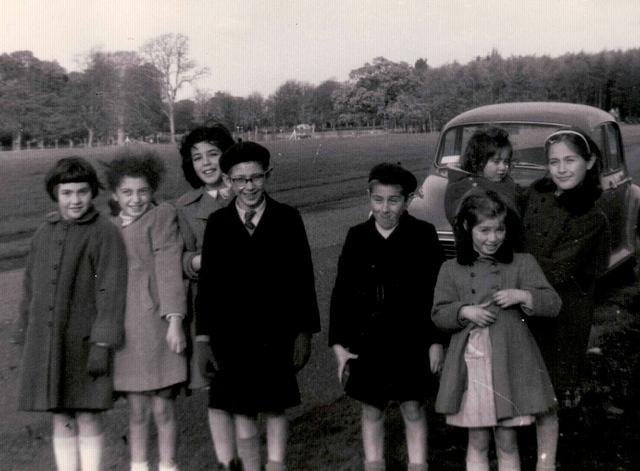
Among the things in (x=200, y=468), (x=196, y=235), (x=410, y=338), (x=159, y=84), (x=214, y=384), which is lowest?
(x=200, y=468)

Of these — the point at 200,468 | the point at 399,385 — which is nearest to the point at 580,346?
the point at 399,385

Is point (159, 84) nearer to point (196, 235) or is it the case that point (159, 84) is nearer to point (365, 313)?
point (196, 235)

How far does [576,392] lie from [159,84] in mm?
4105

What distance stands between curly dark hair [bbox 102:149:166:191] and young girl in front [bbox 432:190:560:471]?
1398 millimetres

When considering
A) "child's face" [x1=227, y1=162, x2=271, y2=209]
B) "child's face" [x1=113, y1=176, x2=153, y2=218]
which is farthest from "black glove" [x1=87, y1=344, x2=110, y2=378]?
"child's face" [x1=227, y1=162, x2=271, y2=209]

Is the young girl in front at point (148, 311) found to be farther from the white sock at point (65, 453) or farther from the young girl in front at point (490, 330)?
the young girl in front at point (490, 330)

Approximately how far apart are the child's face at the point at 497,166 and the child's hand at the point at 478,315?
1044 mm

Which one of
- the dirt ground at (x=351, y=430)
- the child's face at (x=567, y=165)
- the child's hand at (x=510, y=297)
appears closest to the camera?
the child's hand at (x=510, y=297)

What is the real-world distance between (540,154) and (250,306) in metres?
5.44

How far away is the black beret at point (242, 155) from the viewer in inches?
125

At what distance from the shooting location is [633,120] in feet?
51.2

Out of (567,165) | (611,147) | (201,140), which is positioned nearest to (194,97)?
(201,140)

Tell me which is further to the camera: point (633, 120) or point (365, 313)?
point (633, 120)

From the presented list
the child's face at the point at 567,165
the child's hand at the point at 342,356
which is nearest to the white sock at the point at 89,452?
the child's hand at the point at 342,356
